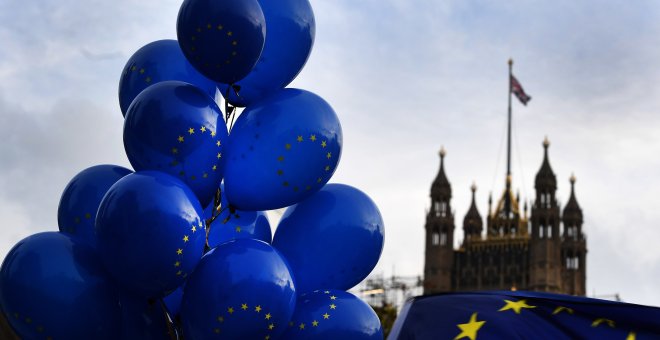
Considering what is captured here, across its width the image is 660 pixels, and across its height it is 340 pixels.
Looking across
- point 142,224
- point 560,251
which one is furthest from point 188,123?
point 560,251

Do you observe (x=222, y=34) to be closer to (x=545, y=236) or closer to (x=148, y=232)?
(x=148, y=232)

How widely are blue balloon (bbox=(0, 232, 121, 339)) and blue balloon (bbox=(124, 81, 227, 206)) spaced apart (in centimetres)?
83

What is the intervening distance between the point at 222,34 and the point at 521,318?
288 centimetres

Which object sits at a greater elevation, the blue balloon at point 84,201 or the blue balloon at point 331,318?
Result: the blue balloon at point 84,201

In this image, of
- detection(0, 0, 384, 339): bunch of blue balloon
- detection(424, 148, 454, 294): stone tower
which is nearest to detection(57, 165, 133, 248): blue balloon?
detection(0, 0, 384, 339): bunch of blue balloon

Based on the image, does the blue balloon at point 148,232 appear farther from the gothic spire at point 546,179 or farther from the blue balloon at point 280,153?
the gothic spire at point 546,179

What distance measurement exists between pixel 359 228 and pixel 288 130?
96cm

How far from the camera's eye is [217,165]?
7.16 metres

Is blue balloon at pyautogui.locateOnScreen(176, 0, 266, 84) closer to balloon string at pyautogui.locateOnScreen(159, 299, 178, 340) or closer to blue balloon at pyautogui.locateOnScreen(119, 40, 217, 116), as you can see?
blue balloon at pyautogui.locateOnScreen(119, 40, 217, 116)

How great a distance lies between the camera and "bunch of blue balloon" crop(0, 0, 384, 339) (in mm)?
6598

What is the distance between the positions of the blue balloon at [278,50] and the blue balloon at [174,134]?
62 cm

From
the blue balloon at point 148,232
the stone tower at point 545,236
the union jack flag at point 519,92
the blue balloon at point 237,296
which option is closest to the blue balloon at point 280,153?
the blue balloon at point 237,296

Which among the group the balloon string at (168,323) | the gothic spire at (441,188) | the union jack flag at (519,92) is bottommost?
the balloon string at (168,323)

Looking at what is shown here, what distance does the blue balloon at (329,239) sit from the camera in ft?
24.3
